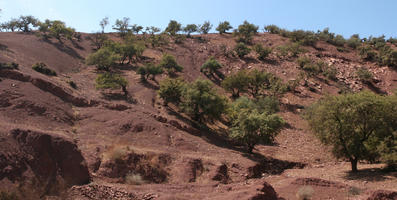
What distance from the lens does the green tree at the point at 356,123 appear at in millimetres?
20719

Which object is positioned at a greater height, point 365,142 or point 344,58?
point 344,58

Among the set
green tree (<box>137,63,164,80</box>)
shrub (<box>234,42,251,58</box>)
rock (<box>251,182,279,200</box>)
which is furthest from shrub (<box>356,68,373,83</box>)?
rock (<box>251,182,279,200</box>)

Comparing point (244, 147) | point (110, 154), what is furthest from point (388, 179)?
point (110, 154)

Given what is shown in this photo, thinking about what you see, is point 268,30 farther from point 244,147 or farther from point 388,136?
point 388,136

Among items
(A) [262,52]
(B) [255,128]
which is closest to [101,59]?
(B) [255,128]

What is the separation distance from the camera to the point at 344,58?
→ 2478 inches

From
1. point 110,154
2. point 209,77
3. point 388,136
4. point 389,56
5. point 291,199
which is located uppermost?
point 389,56

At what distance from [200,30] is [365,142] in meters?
60.2

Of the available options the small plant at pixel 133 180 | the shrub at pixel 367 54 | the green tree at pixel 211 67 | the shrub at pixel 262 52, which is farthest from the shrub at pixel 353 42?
the small plant at pixel 133 180

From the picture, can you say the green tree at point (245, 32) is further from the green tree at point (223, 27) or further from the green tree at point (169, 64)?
the green tree at point (169, 64)

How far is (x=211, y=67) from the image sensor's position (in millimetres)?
51375

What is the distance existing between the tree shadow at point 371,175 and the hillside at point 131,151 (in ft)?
0.22

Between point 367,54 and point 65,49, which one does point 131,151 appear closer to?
point 65,49

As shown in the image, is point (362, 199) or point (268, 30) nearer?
point (362, 199)
